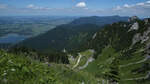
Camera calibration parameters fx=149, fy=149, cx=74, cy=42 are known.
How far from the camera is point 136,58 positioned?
493 feet

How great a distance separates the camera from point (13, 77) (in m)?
4.59

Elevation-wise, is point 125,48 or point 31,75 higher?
point 31,75

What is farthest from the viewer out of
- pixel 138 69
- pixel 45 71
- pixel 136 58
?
pixel 136 58

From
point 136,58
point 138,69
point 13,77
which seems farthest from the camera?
point 136,58

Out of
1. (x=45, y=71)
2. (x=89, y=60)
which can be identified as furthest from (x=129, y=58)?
(x=45, y=71)

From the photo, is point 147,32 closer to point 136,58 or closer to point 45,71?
point 136,58

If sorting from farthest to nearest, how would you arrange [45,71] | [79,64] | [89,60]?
1. [89,60]
2. [79,64]
3. [45,71]

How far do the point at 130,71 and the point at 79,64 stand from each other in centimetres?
6068

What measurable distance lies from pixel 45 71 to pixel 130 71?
13602 cm

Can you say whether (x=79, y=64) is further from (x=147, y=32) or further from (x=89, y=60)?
(x=147, y=32)

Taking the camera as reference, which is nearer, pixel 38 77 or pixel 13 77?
pixel 13 77

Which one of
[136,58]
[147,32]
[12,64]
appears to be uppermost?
[12,64]

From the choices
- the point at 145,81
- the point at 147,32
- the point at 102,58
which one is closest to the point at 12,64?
the point at 145,81

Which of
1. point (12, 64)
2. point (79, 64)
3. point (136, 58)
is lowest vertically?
point (79, 64)
